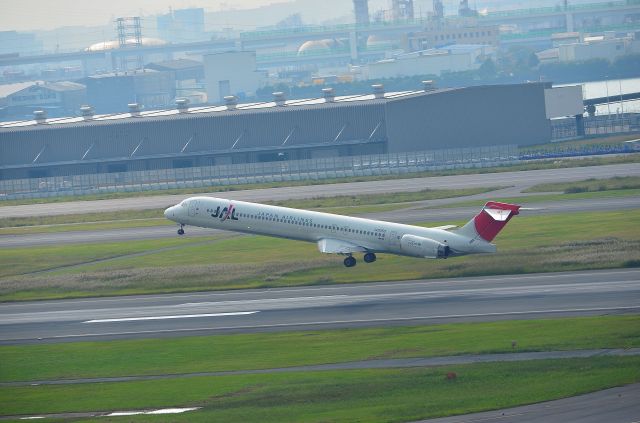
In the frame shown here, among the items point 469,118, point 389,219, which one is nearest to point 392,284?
point 389,219

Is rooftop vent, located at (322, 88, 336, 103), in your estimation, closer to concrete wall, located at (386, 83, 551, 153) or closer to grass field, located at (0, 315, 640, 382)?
concrete wall, located at (386, 83, 551, 153)

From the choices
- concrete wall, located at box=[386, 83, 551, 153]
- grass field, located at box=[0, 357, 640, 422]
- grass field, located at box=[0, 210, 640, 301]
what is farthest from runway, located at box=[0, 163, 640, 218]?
grass field, located at box=[0, 357, 640, 422]

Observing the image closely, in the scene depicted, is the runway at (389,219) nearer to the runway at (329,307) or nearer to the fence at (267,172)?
the runway at (329,307)

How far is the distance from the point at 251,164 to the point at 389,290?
3400 inches

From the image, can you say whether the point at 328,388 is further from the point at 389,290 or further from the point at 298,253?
the point at 298,253

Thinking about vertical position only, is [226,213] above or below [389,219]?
above

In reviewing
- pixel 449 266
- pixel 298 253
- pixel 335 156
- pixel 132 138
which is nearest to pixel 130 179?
pixel 132 138

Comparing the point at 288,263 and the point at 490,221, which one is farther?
the point at 288,263

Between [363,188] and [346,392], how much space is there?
303 feet

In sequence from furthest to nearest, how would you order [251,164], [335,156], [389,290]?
[335,156]
[251,164]
[389,290]

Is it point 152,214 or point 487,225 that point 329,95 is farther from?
point 487,225

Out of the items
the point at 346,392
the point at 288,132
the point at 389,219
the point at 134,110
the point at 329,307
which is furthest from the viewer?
the point at 134,110

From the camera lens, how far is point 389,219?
111000 mm

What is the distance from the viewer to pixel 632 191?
382 ft
